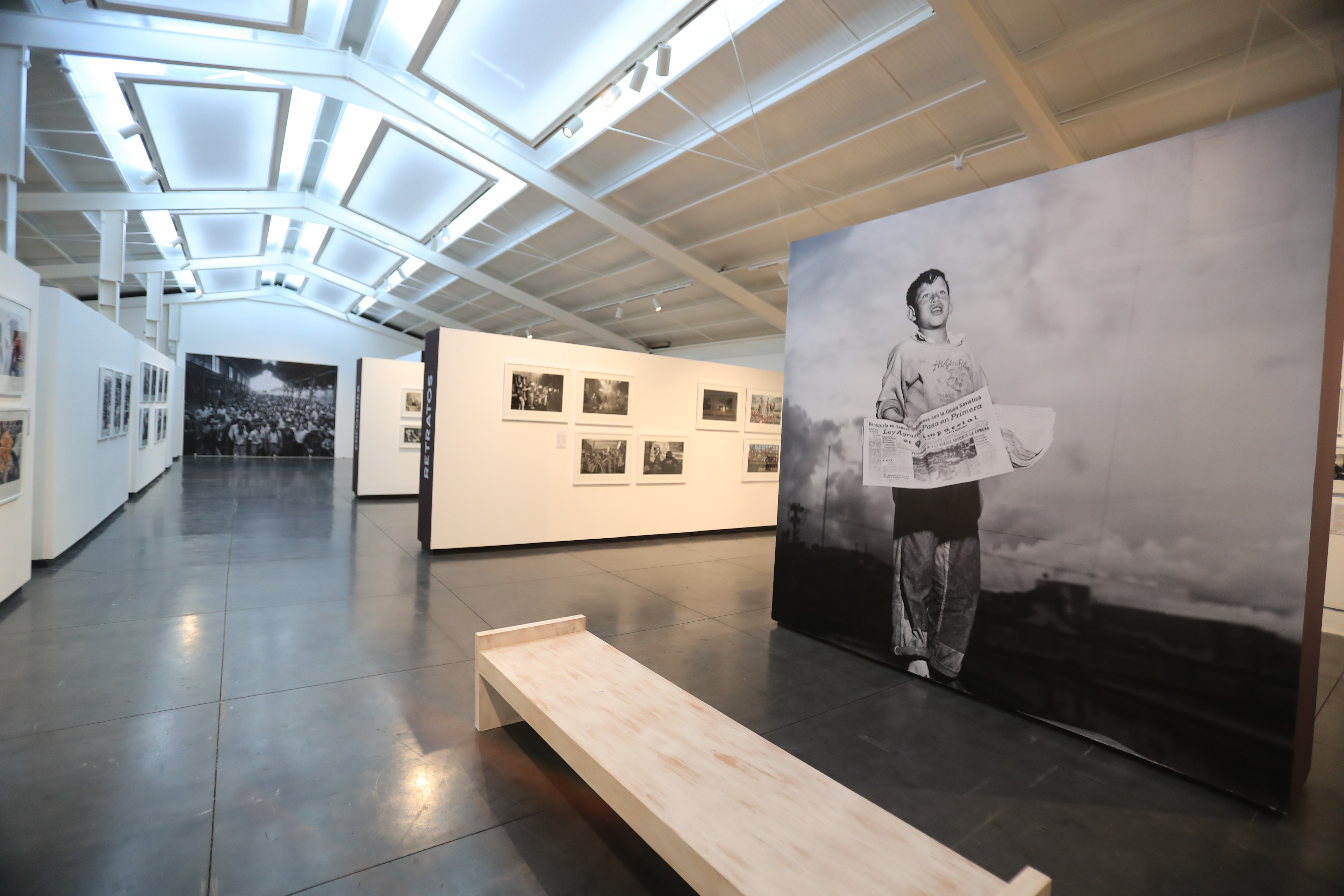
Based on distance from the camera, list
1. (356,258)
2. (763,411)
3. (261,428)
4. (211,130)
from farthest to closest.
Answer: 1. (261,428)
2. (356,258)
3. (763,411)
4. (211,130)

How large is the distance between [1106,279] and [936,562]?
2.28 meters

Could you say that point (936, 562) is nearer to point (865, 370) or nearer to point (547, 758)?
point (865, 370)

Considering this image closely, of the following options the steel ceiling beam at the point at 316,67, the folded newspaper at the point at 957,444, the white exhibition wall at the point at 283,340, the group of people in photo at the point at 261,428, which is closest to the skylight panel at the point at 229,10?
the steel ceiling beam at the point at 316,67

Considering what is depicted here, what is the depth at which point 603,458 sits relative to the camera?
10312 millimetres

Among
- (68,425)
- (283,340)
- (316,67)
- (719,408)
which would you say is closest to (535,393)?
(719,408)

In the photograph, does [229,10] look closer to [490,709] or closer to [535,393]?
[535,393]

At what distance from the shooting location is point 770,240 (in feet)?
40.0

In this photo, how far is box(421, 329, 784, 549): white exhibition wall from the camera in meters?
8.91

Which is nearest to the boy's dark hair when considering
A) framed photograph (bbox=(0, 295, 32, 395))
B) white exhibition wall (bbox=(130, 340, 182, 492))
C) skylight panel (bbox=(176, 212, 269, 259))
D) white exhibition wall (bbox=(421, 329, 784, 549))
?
white exhibition wall (bbox=(421, 329, 784, 549))

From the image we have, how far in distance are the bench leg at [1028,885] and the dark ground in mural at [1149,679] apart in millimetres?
2659

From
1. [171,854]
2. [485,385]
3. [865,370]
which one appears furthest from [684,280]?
[171,854]

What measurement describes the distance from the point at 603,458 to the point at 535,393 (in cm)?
159

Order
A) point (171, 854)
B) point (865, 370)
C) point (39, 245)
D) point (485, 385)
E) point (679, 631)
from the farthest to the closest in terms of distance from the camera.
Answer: point (39, 245) < point (485, 385) < point (679, 631) < point (865, 370) < point (171, 854)

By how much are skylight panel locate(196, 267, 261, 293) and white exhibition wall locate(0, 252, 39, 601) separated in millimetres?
17476
